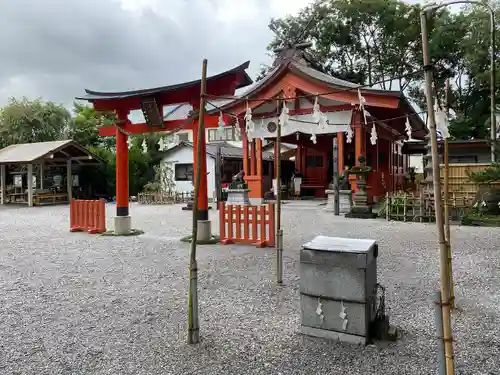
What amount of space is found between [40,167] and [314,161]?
14.1m

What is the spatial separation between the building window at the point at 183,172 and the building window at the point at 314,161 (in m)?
7.03

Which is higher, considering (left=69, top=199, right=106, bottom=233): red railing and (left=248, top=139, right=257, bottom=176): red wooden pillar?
(left=248, top=139, right=257, bottom=176): red wooden pillar

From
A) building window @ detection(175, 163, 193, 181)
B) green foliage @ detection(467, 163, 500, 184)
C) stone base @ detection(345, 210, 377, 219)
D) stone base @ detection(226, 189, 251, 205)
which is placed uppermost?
building window @ detection(175, 163, 193, 181)

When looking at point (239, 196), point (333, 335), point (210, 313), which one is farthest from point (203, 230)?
point (239, 196)

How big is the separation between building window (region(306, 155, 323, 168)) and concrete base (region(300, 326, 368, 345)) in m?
18.1

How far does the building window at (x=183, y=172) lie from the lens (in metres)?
24.1

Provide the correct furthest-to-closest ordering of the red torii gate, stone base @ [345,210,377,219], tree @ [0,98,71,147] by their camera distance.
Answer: tree @ [0,98,71,147]
stone base @ [345,210,377,219]
the red torii gate

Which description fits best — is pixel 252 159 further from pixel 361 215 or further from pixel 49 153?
pixel 49 153

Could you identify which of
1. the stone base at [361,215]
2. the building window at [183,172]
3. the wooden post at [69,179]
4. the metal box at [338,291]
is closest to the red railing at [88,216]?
the stone base at [361,215]

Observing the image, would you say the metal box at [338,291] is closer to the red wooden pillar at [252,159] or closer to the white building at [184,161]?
the red wooden pillar at [252,159]

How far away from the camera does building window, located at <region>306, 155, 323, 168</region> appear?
70.0 ft

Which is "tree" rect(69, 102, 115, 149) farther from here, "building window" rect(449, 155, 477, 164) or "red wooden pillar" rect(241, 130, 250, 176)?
"building window" rect(449, 155, 477, 164)

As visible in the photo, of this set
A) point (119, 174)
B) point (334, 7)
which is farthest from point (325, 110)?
point (334, 7)

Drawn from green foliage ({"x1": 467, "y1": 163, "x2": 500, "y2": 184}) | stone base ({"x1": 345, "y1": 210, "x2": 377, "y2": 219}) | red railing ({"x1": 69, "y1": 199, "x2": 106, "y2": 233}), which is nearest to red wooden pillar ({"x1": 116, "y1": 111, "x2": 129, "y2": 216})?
red railing ({"x1": 69, "y1": 199, "x2": 106, "y2": 233})
